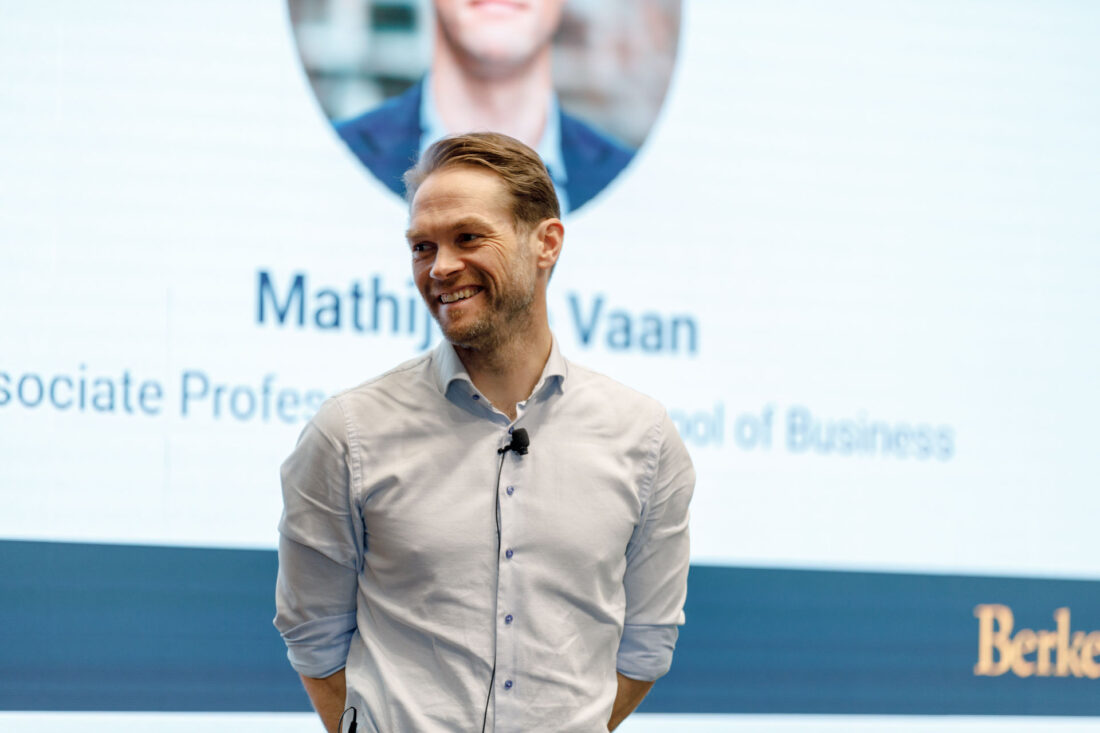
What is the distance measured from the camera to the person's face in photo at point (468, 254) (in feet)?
5.53

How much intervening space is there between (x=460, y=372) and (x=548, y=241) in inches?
9.3

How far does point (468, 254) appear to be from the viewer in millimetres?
1686

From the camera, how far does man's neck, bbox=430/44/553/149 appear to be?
2945 mm

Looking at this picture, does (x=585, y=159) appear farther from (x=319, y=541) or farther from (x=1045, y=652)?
(x=1045, y=652)

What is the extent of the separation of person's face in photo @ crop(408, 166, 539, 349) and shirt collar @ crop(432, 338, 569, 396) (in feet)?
0.18

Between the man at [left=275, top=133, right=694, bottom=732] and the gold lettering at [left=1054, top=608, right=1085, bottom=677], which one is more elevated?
the man at [left=275, top=133, right=694, bottom=732]

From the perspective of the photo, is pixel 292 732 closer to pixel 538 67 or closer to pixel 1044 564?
pixel 538 67

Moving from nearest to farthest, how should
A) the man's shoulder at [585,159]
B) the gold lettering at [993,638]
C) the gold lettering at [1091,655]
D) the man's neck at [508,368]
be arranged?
the man's neck at [508,368] → the man's shoulder at [585,159] → the gold lettering at [993,638] → the gold lettering at [1091,655]

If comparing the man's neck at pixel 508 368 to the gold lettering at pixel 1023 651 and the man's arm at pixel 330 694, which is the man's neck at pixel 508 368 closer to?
the man's arm at pixel 330 694

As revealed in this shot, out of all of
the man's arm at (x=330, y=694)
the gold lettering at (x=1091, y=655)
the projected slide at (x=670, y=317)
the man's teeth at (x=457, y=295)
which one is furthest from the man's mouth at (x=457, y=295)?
the gold lettering at (x=1091, y=655)

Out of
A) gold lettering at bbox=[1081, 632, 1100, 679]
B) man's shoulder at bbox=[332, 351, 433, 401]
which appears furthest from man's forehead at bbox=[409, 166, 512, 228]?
gold lettering at bbox=[1081, 632, 1100, 679]

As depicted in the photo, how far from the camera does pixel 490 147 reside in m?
1.75

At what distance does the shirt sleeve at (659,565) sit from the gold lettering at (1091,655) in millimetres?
2072

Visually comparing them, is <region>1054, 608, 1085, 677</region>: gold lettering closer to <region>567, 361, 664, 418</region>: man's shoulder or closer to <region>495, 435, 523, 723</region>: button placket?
<region>567, 361, 664, 418</region>: man's shoulder
